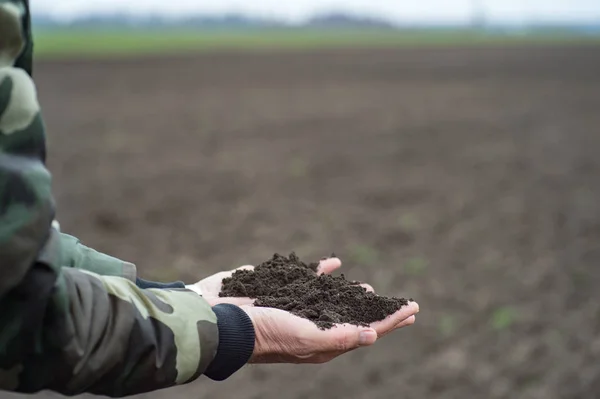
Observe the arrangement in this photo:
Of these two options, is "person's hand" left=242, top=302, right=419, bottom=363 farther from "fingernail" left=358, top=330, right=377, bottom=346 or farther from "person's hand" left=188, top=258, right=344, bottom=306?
"person's hand" left=188, top=258, right=344, bottom=306

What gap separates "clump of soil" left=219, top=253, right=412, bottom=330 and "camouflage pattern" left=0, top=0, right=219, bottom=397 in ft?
1.51

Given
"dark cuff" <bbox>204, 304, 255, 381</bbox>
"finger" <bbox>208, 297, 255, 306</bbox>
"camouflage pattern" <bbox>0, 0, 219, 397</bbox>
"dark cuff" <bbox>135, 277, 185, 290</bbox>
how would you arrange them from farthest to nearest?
"finger" <bbox>208, 297, 255, 306</bbox> < "dark cuff" <bbox>135, 277, 185, 290</bbox> < "dark cuff" <bbox>204, 304, 255, 381</bbox> < "camouflage pattern" <bbox>0, 0, 219, 397</bbox>

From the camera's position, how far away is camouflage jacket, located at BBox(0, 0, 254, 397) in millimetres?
1680

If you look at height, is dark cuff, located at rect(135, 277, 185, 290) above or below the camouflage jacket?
below

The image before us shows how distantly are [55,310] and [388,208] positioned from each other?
8.20m

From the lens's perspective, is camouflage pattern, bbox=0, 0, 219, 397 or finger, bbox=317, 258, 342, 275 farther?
finger, bbox=317, 258, 342, 275

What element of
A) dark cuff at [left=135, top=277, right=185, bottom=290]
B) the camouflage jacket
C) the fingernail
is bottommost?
→ the fingernail

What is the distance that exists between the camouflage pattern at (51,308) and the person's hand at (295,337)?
0.69 feet

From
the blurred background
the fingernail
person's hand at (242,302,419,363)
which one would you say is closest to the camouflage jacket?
person's hand at (242,302,419,363)

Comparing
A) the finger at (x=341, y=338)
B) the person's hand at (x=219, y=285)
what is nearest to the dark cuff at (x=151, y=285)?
the person's hand at (x=219, y=285)

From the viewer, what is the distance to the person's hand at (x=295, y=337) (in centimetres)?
222

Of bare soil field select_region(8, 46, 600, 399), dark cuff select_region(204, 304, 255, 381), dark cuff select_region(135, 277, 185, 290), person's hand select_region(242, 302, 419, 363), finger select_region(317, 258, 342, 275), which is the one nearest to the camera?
dark cuff select_region(204, 304, 255, 381)

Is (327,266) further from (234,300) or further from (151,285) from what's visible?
(151,285)

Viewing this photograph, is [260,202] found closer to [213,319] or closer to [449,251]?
[449,251]
